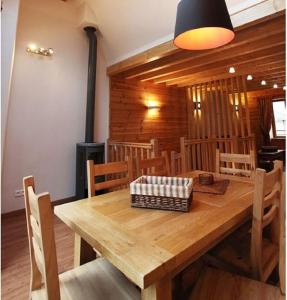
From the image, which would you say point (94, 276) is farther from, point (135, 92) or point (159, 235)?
point (135, 92)

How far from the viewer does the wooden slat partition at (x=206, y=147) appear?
3.57 m

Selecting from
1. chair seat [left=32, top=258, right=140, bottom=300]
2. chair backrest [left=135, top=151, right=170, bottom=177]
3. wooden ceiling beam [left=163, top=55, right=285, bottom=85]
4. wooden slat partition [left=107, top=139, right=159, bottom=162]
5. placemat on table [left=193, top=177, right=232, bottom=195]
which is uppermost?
wooden ceiling beam [left=163, top=55, right=285, bottom=85]

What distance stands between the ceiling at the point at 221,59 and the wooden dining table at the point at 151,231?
2254mm

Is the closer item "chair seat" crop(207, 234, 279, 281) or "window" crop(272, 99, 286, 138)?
"chair seat" crop(207, 234, 279, 281)

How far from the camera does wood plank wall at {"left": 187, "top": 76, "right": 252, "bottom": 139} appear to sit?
507 cm

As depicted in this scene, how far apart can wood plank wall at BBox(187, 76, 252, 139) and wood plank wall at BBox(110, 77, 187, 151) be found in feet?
1.28

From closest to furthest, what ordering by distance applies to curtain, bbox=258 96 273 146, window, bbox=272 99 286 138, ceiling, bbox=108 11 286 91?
ceiling, bbox=108 11 286 91 < curtain, bbox=258 96 273 146 < window, bbox=272 99 286 138

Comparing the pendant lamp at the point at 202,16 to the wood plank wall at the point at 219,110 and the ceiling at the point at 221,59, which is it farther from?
the wood plank wall at the point at 219,110

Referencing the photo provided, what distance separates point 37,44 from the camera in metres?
3.47

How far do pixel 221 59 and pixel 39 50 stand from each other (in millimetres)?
3072

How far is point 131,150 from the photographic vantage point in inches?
147

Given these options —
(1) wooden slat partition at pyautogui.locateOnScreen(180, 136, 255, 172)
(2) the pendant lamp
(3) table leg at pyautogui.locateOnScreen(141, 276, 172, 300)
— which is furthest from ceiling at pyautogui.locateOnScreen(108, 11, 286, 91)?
(3) table leg at pyautogui.locateOnScreen(141, 276, 172, 300)

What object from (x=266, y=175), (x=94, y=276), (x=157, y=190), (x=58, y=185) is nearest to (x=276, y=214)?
(x=266, y=175)

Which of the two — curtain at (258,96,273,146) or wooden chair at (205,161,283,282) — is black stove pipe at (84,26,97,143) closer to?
wooden chair at (205,161,283,282)
